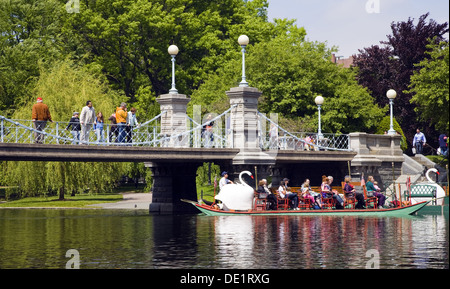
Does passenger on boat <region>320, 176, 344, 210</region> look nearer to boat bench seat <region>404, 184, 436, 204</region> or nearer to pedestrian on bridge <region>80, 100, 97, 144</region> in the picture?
boat bench seat <region>404, 184, 436, 204</region>

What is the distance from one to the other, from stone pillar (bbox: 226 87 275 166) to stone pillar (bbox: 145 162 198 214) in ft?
11.6

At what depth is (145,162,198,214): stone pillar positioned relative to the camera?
40.0 meters

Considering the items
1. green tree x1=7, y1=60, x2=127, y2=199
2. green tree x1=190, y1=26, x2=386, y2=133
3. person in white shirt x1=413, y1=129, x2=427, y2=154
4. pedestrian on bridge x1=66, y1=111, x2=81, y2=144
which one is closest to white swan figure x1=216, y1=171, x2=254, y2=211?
pedestrian on bridge x1=66, y1=111, x2=81, y2=144

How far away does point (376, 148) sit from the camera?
1731 inches

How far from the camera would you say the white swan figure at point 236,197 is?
34688mm

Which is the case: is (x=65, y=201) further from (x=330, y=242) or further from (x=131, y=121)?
(x=330, y=242)

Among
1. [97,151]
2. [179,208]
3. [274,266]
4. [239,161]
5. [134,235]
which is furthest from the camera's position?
[179,208]

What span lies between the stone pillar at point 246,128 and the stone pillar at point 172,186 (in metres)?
3.53

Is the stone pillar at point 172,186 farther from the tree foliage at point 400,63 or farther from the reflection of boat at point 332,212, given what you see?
the tree foliage at point 400,63

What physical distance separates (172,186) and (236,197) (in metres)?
6.05

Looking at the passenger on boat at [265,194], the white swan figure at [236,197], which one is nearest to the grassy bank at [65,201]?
the white swan figure at [236,197]
